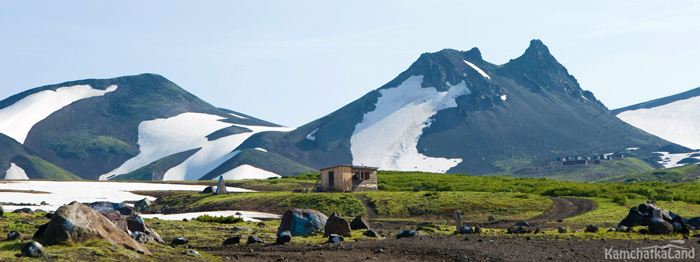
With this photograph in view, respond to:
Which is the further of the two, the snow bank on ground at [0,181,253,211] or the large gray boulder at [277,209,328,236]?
the snow bank on ground at [0,181,253,211]

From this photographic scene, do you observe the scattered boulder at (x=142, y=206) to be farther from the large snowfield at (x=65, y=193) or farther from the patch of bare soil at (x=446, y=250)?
the patch of bare soil at (x=446, y=250)

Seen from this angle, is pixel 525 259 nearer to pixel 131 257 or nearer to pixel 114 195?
pixel 131 257

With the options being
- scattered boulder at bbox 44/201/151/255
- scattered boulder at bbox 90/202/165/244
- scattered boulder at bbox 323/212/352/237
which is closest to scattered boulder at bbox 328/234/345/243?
scattered boulder at bbox 323/212/352/237

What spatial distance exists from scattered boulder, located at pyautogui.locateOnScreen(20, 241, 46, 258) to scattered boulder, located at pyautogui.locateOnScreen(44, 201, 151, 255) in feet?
5.12

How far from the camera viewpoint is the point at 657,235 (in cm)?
3781

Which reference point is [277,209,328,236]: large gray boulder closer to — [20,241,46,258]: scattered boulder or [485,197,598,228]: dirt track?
[20,241,46,258]: scattered boulder

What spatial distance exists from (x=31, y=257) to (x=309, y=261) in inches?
386

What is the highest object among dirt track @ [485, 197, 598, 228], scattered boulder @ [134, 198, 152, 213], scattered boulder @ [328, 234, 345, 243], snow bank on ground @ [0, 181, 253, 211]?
snow bank on ground @ [0, 181, 253, 211]

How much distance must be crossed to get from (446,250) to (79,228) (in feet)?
47.8

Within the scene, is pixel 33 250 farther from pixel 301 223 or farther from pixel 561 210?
pixel 561 210

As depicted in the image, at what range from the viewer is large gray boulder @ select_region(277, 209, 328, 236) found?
39656mm

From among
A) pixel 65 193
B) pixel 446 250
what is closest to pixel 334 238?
pixel 446 250

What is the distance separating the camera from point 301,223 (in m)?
39.8

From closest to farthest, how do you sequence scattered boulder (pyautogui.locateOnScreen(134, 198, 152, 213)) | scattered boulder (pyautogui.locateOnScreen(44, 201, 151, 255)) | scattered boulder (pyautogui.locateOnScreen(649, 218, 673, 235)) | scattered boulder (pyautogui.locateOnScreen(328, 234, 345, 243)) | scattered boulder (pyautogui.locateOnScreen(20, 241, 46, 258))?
scattered boulder (pyautogui.locateOnScreen(20, 241, 46, 258)), scattered boulder (pyautogui.locateOnScreen(44, 201, 151, 255)), scattered boulder (pyautogui.locateOnScreen(328, 234, 345, 243)), scattered boulder (pyautogui.locateOnScreen(649, 218, 673, 235)), scattered boulder (pyautogui.locateOnScreen(134, 198, 152, 213))
